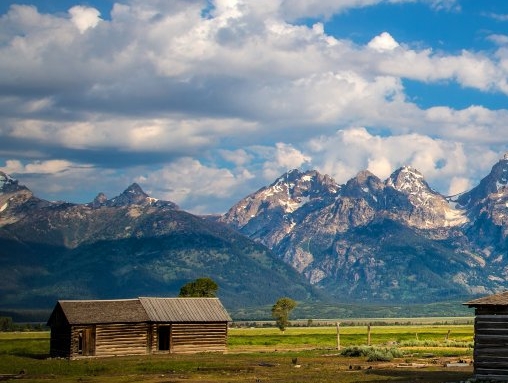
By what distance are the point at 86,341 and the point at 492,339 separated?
4273 centimetres

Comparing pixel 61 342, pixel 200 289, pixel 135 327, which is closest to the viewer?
pixel 61 342

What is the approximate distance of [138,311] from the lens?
86062 mm

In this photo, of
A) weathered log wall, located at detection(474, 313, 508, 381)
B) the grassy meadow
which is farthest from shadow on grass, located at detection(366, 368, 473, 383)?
weathered log wall, located at detection(474, 313, 508, 381)

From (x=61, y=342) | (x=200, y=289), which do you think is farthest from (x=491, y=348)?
(x=200, y=289)

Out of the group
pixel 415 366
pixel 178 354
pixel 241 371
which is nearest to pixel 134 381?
pixel 241 371

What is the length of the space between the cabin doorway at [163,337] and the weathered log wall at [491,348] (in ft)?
138

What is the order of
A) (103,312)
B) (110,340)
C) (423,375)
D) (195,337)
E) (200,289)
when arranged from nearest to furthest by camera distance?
1. (423,375)
2. (110,340)
3. (103,312)
4. (195,337)
5. (200,289)

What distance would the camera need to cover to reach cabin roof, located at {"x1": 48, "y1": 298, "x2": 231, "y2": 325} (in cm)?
8306

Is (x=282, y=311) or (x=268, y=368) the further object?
(x=282, y=311)

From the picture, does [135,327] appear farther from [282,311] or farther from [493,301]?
[282,311]

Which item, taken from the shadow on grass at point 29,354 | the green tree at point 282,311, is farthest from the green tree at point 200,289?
the shadow on grass at point 29,354

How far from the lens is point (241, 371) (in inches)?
2312

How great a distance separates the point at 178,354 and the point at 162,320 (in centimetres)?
373

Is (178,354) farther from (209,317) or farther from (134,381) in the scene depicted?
(134,381)
